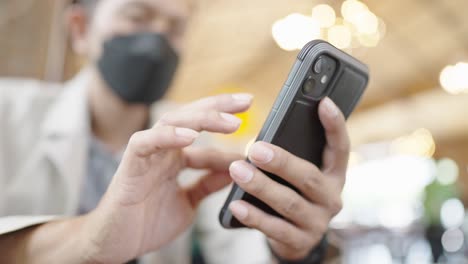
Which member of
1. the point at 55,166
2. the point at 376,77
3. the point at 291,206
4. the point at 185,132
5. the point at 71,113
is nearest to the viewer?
the point at 185,132

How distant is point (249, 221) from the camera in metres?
0.78

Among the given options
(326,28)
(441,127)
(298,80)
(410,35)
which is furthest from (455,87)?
(298,80)

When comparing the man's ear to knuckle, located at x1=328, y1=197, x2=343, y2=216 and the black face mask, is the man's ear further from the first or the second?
knuckle, located at x1=328, y1=197, x2=343, y2=216

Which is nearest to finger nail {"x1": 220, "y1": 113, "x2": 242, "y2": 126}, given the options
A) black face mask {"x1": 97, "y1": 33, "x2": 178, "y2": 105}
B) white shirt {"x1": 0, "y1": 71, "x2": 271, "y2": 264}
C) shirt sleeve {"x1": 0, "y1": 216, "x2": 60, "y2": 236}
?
shirt sleeve {"x1": 0, "y1": 216, "x2": 60, "y2": 236}

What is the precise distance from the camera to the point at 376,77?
1079cm

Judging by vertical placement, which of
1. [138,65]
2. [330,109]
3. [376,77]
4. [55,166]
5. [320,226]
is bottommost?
[376,77]

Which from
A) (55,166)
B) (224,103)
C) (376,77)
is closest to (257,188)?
(224,103)

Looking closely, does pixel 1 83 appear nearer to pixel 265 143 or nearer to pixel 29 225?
pixel 29 225

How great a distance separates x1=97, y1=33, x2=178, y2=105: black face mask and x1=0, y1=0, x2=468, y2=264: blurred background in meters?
0.47

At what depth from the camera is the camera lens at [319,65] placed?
0.76 metres

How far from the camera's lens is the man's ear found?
156 centimetres

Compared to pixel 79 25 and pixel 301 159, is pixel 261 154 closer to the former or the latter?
pixel 301 159

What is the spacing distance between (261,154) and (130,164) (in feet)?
0.64

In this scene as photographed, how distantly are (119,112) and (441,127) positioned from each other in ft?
26.9
